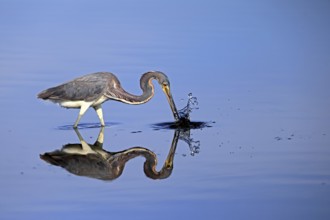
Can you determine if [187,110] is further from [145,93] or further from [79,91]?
[79,91]

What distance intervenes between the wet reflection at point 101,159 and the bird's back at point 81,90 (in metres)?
1.31

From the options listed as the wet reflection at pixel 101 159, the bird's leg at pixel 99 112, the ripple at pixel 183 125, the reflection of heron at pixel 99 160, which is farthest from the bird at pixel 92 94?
the reflection of heron at pixel 99 160

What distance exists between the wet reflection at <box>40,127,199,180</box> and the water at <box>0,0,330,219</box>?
0.04 m

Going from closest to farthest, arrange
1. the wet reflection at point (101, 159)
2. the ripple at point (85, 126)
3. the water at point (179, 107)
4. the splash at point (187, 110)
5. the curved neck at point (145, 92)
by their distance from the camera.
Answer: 1. the water at point (179, 107)
2. the wet reflection at point (101, 159)
3. the ripple at point (85, 126)
4. the splash at point (187, 110)
5. the curved neck at point (145, 92)

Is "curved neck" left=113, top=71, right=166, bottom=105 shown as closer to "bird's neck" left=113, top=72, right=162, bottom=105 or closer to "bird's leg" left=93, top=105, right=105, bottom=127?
"bird's neck" left=113, top=72, right=162, bottom=105

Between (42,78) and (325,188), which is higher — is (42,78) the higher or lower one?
the higher one

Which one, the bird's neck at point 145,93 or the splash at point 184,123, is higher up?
the bird's neck at point 145,93

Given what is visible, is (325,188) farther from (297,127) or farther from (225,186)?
(297,127)

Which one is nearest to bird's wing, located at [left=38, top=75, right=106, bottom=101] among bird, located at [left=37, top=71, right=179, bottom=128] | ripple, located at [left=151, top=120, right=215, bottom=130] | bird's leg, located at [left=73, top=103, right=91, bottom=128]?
bird, located at [left=37, top=71, right=179, bottom=128]

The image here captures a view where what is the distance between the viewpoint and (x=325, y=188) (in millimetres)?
11297

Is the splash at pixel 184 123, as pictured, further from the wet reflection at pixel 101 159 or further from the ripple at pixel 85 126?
the wet reflection at pixel 101 159

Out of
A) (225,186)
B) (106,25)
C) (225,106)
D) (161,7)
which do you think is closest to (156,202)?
(225,186)

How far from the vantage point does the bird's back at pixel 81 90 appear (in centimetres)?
1494

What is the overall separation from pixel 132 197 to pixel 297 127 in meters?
4.30
